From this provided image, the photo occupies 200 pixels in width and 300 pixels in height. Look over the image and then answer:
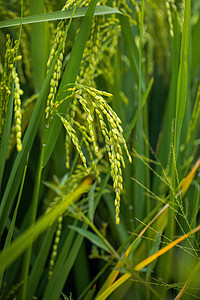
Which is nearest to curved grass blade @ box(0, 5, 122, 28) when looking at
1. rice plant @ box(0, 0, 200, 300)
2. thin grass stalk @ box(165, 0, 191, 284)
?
rice plant @ box(0, 0, 200, 300)

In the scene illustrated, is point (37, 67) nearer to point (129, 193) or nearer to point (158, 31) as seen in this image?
point (129, 193)

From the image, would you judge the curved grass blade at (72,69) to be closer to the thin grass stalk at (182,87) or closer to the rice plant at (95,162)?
the rice plant at (95,162)

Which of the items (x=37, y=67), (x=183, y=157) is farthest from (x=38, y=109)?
(x=183, y=157)

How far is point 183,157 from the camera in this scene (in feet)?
3.57

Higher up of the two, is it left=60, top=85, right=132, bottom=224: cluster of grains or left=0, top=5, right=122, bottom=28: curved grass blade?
left=0, top=5, right=122, bottom=28: curved grass blade

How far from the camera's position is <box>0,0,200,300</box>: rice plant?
784 millimetres

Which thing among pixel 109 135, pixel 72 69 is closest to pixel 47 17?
pixel 72 69

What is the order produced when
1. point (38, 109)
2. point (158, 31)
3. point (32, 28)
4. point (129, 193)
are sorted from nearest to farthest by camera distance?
point (38, 109), point (32, 28), point (129, 193), point (158, 31)

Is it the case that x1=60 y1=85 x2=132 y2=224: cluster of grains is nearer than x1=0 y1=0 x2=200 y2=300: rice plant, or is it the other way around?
x1=60 y1=85 x2=132 y2=224: cluster of grains

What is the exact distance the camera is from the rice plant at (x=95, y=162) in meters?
0.78

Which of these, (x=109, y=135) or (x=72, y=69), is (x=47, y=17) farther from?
(x=109, y=135)

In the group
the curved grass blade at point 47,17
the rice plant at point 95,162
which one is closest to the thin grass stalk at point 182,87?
the rice plant at point 95,162

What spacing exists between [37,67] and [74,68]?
0.20 meters

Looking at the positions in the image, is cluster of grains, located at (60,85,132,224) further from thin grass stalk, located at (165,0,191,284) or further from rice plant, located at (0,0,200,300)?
thin grass stalk, located at (165,0,191,284)
